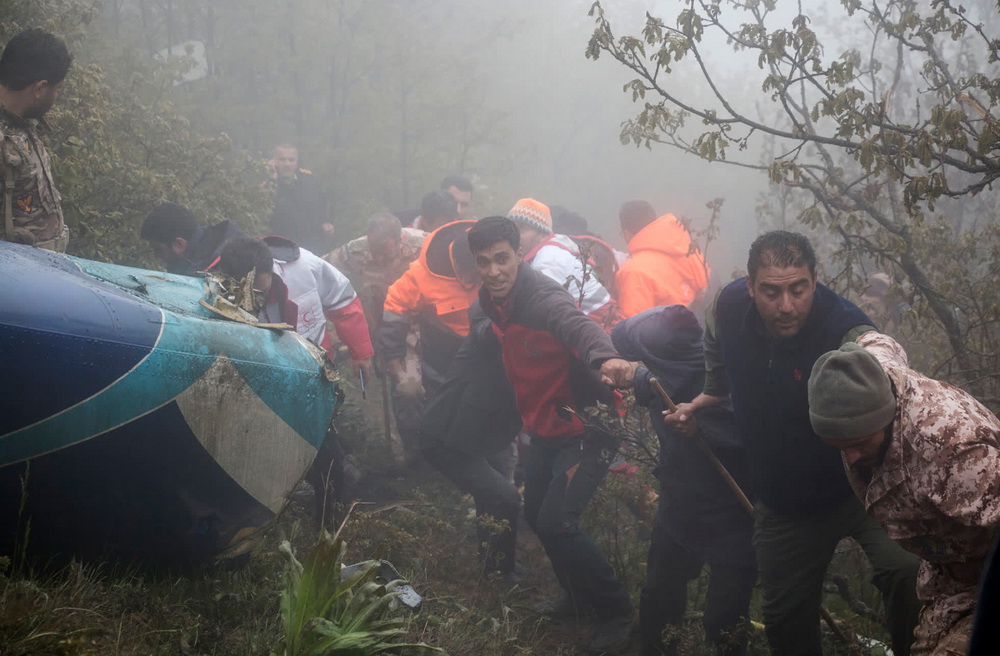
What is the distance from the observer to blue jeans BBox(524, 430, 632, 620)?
4.51 meters

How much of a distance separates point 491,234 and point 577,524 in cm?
173

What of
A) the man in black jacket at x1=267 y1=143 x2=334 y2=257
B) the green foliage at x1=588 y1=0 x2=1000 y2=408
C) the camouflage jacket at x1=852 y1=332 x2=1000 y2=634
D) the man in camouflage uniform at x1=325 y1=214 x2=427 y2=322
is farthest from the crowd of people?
the man in black jacket at x1=267 y1=143 x2=334 y2=257

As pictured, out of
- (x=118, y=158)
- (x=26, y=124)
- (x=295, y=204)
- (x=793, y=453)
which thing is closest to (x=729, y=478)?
(x=793, y=453)

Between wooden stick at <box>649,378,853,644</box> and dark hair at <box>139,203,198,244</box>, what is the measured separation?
3989 millimetres

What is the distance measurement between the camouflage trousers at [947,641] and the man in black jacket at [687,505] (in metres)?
1.19

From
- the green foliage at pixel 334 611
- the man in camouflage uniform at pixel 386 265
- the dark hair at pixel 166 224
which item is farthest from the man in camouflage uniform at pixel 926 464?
the dark hair at pixel 166 224

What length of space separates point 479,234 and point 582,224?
4.92 meters

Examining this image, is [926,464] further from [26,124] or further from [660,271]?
[660,271]

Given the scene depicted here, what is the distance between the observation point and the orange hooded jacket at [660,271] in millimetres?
6723

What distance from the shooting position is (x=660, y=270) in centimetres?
684

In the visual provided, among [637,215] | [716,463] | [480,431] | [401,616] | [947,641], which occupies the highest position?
[637,215]

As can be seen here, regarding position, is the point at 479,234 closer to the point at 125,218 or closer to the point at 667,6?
the point at 125,218

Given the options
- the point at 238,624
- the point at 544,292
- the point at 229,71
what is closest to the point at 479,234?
the point at 544,292

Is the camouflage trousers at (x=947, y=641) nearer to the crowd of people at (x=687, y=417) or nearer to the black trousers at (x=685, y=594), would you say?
the crowd of people at (x=687, y=417)
